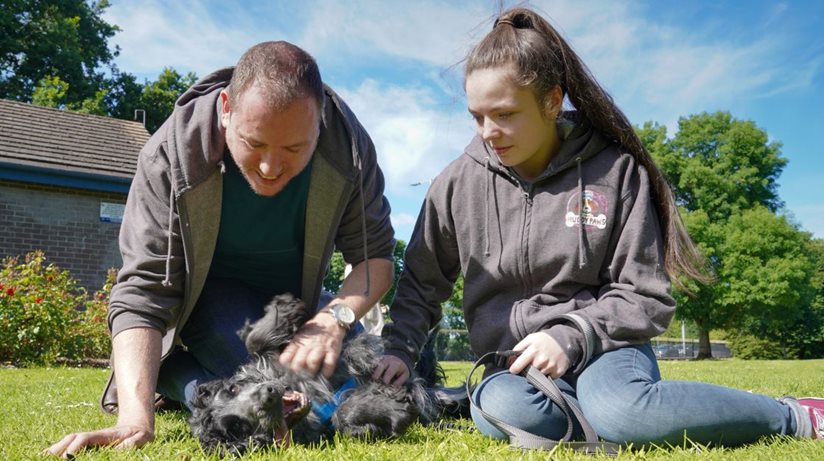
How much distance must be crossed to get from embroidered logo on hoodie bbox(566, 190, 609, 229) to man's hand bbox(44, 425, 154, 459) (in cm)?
202

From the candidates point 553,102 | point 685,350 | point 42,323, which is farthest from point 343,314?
point 685,350

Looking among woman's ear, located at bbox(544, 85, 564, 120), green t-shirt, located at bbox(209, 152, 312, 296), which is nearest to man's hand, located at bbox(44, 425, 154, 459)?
green t-shirt, located at bbox(209, 152, 312, 296)

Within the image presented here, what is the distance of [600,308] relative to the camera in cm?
300

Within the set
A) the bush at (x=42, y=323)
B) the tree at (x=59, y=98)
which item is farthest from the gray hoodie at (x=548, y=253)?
the tree at (x=59, y=98)

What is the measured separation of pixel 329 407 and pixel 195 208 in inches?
43.2

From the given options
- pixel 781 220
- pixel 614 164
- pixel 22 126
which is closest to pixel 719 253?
pixel 781 220

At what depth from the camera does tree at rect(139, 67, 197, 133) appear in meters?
34.5

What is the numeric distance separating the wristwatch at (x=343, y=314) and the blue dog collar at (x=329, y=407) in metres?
0.27

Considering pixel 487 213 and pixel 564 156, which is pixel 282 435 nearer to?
pixel 487 213

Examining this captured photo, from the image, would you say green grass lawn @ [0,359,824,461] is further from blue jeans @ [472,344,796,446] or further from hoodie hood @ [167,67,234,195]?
hoodie hood @ [167,67,234,195]

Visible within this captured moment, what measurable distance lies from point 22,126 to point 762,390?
52.3 feet

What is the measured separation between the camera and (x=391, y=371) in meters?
3.13

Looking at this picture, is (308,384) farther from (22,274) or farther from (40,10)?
(40,10)

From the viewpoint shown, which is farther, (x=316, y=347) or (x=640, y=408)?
(x=316, y=347)
